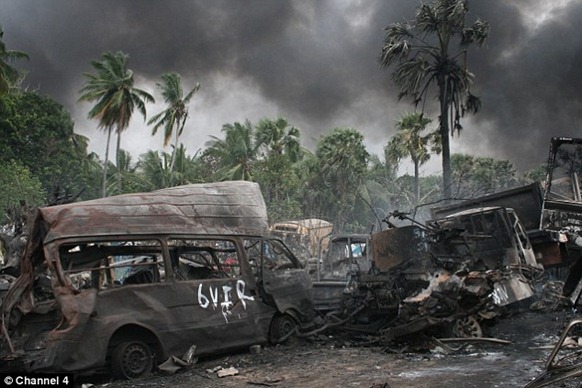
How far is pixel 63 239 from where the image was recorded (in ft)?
20.4

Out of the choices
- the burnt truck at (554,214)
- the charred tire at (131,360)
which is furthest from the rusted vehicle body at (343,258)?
the charred tire at (131,360)

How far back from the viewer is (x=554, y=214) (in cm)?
1061

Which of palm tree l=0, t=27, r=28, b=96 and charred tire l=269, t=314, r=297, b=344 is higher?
palm tree l=0, t=27, r=28, b=96

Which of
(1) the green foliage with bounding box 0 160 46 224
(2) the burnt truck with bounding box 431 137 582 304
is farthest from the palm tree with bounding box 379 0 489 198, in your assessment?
(1) the green foliage with bounding box 0 160 46 224

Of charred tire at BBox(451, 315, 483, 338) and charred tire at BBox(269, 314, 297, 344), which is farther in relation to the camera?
charred tire at BBox(269, 314, 297, 344)

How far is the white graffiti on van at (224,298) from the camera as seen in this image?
7191mm

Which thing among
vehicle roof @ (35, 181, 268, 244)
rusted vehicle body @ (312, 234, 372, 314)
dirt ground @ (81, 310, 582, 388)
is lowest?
dirt ground @ (81, 310, 582, 388)

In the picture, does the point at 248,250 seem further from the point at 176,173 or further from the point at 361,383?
the point at 176,173

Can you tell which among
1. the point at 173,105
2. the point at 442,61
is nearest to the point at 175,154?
the point at 173,105

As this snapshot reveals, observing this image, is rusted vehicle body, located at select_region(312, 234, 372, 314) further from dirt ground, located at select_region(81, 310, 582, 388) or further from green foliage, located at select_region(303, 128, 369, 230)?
green foliage, located at select_region(303, 128, 369, 230)

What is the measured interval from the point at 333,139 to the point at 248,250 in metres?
28.0

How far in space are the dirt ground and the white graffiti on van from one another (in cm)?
73

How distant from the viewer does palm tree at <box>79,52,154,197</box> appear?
31.7m

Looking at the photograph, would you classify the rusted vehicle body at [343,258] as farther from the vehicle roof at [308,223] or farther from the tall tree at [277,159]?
the tall tree at [277,159]
